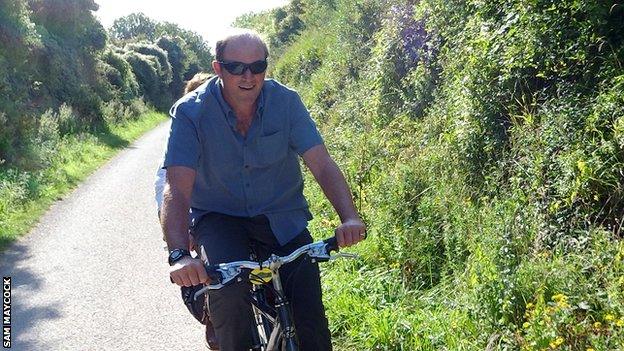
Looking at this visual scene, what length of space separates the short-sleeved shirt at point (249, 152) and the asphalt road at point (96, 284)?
234 cm

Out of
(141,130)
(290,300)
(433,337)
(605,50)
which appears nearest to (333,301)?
(433,337)

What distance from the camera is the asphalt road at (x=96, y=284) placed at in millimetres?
6066

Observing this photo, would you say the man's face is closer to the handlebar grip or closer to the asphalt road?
the handlebar grip

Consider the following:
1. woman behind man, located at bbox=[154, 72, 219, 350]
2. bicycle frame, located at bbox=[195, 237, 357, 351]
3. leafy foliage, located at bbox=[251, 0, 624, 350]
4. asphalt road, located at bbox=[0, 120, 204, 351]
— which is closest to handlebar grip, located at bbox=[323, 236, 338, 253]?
bicycle frame, located at bbox=[195, 237, 357, 351]

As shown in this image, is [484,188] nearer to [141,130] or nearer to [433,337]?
[433,337]

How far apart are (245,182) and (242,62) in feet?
2.13

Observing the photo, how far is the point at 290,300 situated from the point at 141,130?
29.2 metres

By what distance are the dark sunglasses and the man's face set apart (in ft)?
0.05

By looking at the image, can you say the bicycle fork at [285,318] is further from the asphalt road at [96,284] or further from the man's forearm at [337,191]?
the asphalt road at [96,284]

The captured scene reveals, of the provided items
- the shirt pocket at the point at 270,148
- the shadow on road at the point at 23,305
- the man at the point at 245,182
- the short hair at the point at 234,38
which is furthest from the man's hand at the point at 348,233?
the shadow on road at the point at 23,305

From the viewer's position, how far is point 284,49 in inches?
941

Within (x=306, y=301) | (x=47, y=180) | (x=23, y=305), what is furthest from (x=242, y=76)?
(x=47, y=180)

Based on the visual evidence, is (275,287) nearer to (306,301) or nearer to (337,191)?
(306,301)

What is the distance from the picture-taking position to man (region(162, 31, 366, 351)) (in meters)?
3.52
